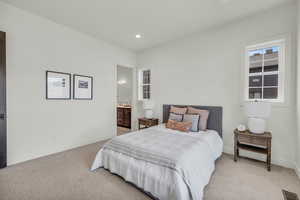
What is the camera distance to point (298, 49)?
2.17m

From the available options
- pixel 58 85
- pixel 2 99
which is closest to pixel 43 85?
pixel 58 85

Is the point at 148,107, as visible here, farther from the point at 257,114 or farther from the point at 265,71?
the point at 265,71

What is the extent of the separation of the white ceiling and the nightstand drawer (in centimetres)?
234

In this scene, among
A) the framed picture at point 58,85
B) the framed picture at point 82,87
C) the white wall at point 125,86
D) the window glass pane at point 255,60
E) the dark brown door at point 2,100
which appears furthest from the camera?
the white wall at point 125,86

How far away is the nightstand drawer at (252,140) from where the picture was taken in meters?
2.33

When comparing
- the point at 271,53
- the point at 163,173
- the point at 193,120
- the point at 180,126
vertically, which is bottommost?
the point at 163,173

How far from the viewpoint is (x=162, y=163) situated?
1.65m

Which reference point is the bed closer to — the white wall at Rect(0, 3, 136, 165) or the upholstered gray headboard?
the upholstered gray headboard

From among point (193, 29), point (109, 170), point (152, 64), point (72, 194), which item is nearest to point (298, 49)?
point (193, 29)

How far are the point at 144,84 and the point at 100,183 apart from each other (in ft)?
10.8

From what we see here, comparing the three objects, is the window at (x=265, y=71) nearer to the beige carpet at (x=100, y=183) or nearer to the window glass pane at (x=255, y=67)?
the window glass pane at (x=255, y=67)

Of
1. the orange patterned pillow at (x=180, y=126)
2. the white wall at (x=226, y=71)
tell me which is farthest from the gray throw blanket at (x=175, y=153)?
the white wall at (x=226, y=71)

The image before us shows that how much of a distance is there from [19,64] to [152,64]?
3112 mm

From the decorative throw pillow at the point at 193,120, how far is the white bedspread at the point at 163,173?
0.54 m
